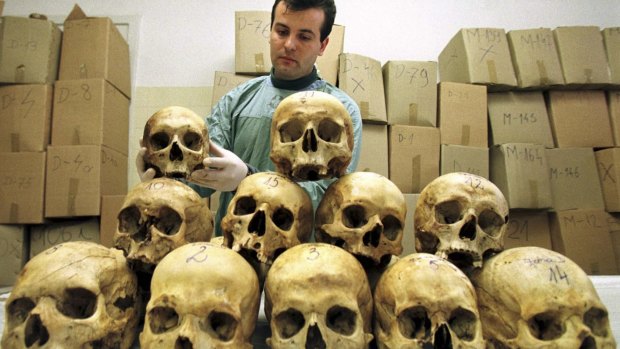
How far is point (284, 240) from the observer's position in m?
1.22

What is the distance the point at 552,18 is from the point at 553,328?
3.59 metres

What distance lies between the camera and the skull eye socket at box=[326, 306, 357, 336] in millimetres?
1048

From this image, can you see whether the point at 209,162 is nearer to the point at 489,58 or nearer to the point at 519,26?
the point at 489,58

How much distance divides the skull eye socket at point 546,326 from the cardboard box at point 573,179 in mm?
2403

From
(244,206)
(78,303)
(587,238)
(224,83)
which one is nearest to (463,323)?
(244,206)

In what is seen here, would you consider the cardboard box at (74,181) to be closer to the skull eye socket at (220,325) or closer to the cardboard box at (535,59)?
the skull eye socket at (220,325)

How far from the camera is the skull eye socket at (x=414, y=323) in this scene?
1042mm

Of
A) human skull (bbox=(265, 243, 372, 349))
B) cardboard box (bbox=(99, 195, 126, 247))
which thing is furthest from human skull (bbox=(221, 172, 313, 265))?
cardboard box (bbox=(99, 195, 126, 247))

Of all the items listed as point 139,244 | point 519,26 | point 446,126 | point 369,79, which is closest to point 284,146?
point 139,244

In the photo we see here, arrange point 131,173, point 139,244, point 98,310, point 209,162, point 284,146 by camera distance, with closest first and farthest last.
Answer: point 98,310
point 139,244
point 284,146
point 209,162
point 131,173

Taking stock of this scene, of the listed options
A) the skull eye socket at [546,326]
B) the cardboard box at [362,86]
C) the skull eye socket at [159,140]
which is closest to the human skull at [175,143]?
the skull eye socket at [159,140]

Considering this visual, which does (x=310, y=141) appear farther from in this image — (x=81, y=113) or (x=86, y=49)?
(x=86, y=49)

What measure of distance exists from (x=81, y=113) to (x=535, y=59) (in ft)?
10.5

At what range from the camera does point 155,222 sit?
3.96 feet
